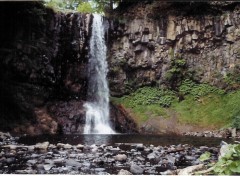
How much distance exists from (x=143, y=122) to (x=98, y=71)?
2.37 meters

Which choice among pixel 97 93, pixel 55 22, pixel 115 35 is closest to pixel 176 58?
pixel 115 35

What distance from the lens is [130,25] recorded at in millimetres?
13062

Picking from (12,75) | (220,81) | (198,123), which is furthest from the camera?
(220,81)

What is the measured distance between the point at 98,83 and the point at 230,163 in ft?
33.4

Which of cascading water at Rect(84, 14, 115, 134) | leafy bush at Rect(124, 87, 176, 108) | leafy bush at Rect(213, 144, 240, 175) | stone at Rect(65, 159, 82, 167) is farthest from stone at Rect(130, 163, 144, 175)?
leafy bush at Rect(124, 87, 176, 108)

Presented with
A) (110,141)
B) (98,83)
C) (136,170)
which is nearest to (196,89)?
(98,83)

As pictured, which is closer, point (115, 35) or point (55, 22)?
point (55, 22)

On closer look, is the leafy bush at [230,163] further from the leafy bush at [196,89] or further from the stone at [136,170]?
the leafy bush at [196,89]

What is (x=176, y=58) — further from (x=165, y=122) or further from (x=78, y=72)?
(x=78, y=72)

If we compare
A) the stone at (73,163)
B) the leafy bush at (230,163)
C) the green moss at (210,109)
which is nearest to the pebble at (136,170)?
the stone at (73,163)

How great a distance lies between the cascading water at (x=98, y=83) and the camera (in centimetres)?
1070

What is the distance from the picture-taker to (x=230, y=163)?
1931 millimetres

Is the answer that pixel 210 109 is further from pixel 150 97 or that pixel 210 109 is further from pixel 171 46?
pixel 171 46

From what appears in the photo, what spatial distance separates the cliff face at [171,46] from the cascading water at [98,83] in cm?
60
